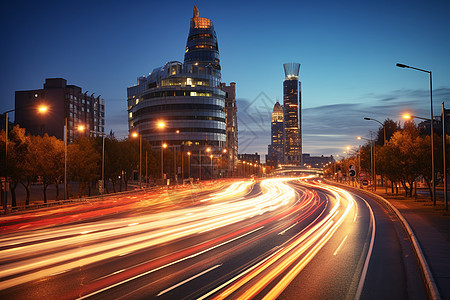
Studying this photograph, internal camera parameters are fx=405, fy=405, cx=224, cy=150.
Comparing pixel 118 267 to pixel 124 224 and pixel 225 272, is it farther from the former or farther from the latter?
pixel 124 224

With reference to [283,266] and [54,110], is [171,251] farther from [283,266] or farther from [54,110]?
[54,110]

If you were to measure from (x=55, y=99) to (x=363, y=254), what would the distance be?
561 ft

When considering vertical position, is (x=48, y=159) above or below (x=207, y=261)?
above

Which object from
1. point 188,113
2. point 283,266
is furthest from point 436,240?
point 188,113

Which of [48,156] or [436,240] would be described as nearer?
[436,240]

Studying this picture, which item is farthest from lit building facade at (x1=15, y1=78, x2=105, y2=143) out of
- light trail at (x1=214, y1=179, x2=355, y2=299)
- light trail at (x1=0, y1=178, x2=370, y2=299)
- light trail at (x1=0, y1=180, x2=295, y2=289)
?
light trail at (x1=214, y1=179, x2=355, y2=299)

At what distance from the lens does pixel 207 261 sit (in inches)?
594

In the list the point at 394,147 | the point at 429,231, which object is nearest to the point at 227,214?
the point at 429,231

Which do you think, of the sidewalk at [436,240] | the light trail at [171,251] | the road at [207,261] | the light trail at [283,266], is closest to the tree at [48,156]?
the road at [207,261]

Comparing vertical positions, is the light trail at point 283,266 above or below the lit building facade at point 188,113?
below

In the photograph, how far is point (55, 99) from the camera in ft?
550

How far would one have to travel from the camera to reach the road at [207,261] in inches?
449

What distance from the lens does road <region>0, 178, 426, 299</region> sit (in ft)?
37.4

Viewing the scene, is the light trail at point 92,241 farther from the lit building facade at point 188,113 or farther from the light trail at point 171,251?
the lit building facade at point 188,113
